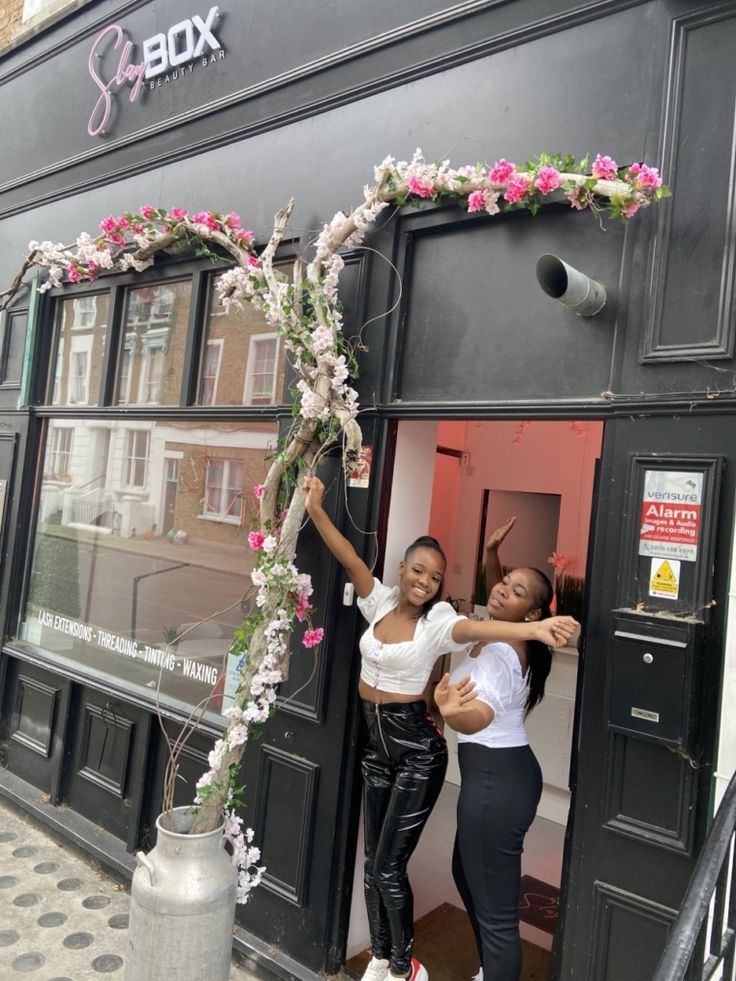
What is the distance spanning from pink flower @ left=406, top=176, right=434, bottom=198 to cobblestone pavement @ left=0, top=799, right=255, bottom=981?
3.72 meters

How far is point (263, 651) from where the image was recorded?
327 cm

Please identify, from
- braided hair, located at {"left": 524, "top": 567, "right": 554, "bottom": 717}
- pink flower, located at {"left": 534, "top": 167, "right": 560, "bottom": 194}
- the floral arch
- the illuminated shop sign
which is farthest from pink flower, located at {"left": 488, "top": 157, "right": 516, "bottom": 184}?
the illuminated shop sign

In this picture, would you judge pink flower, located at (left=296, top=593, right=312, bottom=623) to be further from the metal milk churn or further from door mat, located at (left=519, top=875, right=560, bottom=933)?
door mat, located at (left=519, top=875, right=560, bottom=933)

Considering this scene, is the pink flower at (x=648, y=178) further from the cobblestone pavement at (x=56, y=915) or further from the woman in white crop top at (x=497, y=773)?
the cobblestone pavement at (x=56, y=915)

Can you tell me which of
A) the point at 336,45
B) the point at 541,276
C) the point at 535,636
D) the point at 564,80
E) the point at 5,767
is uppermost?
the point at 336,45

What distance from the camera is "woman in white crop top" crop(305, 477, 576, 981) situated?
10.0 feet

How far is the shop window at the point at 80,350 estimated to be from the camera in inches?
215

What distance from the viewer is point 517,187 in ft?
9.59

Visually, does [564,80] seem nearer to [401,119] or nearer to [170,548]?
[401,119]

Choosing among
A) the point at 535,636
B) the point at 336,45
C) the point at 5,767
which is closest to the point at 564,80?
the point at 336,45

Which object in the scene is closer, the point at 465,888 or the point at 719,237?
the point at 719,237

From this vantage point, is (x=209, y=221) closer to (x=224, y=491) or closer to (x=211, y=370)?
(x=211, y=370)

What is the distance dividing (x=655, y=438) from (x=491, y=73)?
74.1 inches

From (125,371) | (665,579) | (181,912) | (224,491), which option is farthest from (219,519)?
(665,579)
